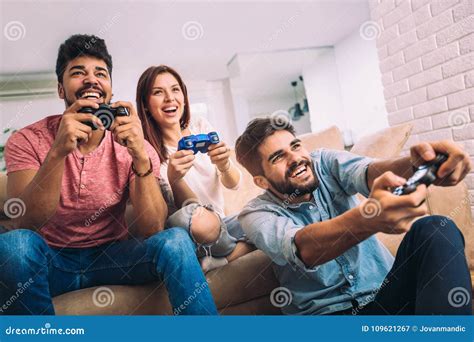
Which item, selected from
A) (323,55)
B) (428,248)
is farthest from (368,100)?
(428,248)

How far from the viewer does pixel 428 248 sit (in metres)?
0.72

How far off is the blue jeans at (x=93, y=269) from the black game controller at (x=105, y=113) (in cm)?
29

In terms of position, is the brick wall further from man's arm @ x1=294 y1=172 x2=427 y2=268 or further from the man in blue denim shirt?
man's arm @ x1=294 y1=172 x2=427 y2=268

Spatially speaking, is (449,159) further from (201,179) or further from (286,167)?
(201,179)

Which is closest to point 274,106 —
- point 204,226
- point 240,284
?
point 204,226

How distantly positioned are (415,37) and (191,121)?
70 cm

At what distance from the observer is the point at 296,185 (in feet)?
3.11

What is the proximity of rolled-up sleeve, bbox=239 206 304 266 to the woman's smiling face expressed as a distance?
33cm

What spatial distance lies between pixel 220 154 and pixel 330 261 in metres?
0.38

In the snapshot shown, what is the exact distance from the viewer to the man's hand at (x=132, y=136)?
38.0 inches

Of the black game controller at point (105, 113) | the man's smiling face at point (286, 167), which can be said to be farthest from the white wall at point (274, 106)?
the black game controller at point (105, 113)

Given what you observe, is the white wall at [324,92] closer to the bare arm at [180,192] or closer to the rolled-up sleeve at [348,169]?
the rolled-up sleeve at [348,169]
